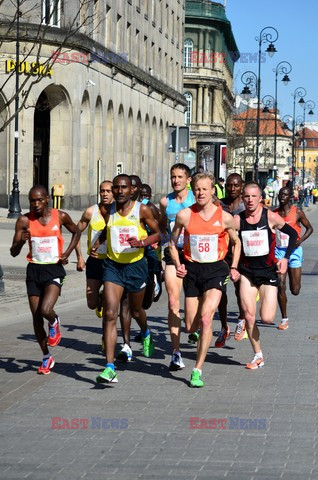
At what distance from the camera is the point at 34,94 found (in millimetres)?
45312

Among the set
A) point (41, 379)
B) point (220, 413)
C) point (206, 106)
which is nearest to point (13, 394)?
point (41, 379)

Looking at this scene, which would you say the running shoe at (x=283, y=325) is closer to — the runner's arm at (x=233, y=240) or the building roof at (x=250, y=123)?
the runner's arm at (x=233, y=240)

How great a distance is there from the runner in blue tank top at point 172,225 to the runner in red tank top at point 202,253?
1.14ft

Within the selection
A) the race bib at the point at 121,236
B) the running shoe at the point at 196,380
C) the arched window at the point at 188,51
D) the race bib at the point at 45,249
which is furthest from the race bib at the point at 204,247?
the arched window at the point at 188,51

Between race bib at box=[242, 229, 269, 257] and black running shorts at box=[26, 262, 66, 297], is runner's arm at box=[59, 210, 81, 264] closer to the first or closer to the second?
black running shorts at box=[26, 262, 66, 297]

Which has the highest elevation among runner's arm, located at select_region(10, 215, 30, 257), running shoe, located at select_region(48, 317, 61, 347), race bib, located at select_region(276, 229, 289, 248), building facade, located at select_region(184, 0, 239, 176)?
building facade, located at select_region(184, 0, 239, 176)

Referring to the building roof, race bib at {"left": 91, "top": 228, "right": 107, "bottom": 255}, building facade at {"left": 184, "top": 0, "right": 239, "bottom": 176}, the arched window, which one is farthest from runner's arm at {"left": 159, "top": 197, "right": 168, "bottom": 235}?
the arched window

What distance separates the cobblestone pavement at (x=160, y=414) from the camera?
689 cm

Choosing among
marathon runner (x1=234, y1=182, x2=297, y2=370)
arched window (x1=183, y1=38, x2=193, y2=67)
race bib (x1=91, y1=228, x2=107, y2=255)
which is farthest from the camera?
arched window (x1=183, y1=38, x2=193, y2=67)

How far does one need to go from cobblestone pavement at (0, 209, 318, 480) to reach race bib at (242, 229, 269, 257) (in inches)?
42.5

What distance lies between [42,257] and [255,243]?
2.11 meters

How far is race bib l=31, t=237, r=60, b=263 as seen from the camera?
10.7 meters

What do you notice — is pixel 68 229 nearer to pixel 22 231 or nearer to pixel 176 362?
pixel 22 231

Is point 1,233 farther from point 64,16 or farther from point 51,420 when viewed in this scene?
point 51,420
